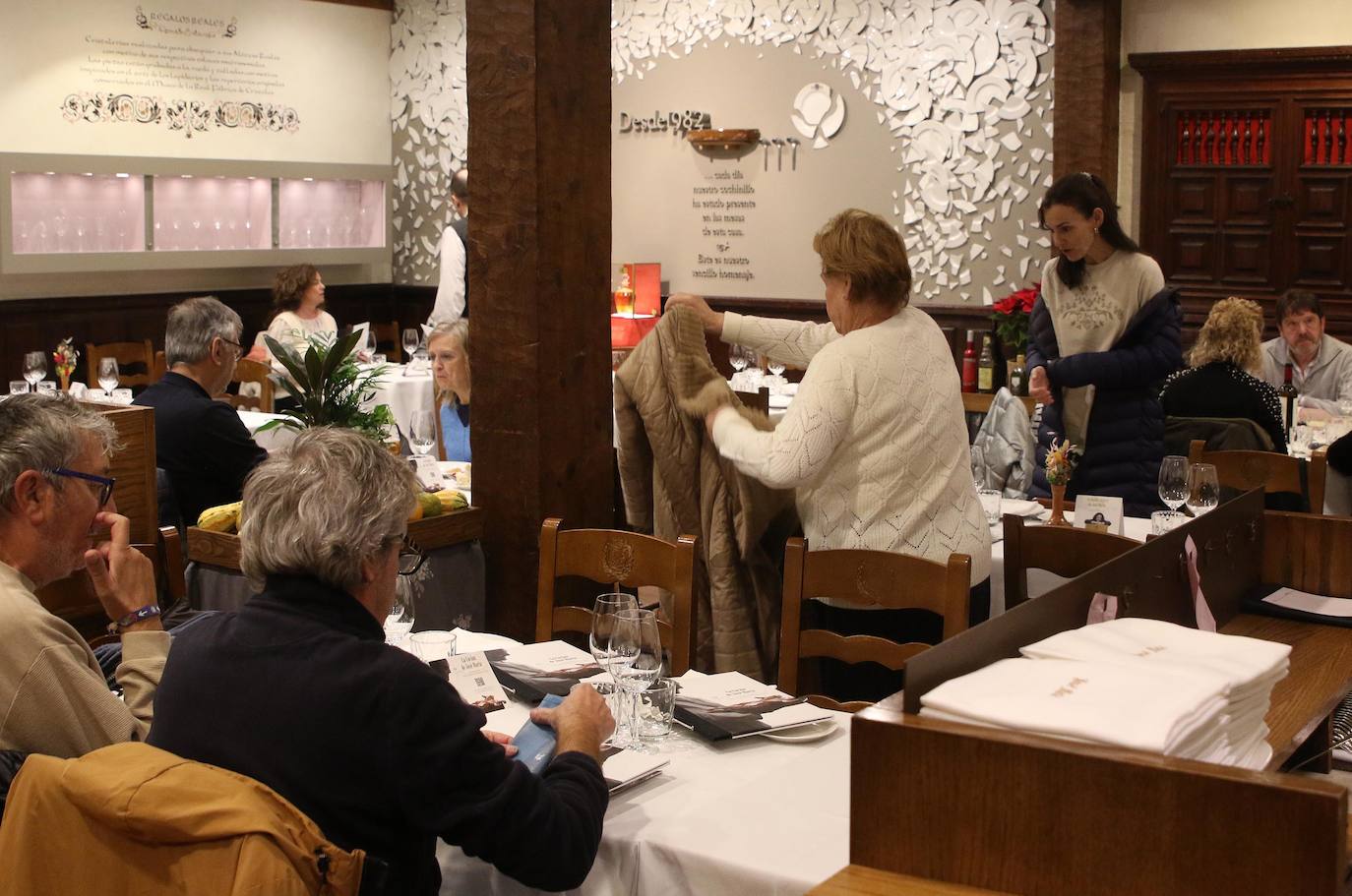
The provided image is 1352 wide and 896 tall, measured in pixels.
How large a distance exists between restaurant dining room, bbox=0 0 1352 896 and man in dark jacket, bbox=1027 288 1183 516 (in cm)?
2

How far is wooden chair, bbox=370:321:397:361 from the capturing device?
12078 millimetres

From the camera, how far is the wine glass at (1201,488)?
400cm

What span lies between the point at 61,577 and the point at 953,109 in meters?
7.94

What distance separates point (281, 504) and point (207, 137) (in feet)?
30.8

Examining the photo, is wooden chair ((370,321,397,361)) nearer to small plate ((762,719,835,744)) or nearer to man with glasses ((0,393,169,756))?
man with glasses ((0,393,169,756))

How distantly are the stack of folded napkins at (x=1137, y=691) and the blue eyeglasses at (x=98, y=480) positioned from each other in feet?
5.00

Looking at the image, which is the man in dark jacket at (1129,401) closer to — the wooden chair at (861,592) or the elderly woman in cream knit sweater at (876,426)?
the elderly woman in cream knit sweater at (876,426)

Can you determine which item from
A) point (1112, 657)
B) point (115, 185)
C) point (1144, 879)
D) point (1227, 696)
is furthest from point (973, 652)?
point (115, 185)

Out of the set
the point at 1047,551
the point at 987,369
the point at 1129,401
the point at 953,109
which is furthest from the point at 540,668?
the point at 953,109

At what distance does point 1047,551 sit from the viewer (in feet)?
11.5

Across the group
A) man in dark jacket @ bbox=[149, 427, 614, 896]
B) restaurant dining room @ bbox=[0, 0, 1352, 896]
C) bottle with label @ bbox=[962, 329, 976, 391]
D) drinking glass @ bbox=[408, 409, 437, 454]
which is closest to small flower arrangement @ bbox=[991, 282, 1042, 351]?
restaurant dining room @ bbox=[0, 0, 1352, 896]

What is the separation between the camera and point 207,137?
1075 centimetres

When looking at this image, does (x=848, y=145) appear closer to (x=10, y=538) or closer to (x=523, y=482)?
(x=523, y=482)

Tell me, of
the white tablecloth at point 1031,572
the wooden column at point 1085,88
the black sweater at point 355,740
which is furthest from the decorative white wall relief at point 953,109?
the black sweater at point 355,740
